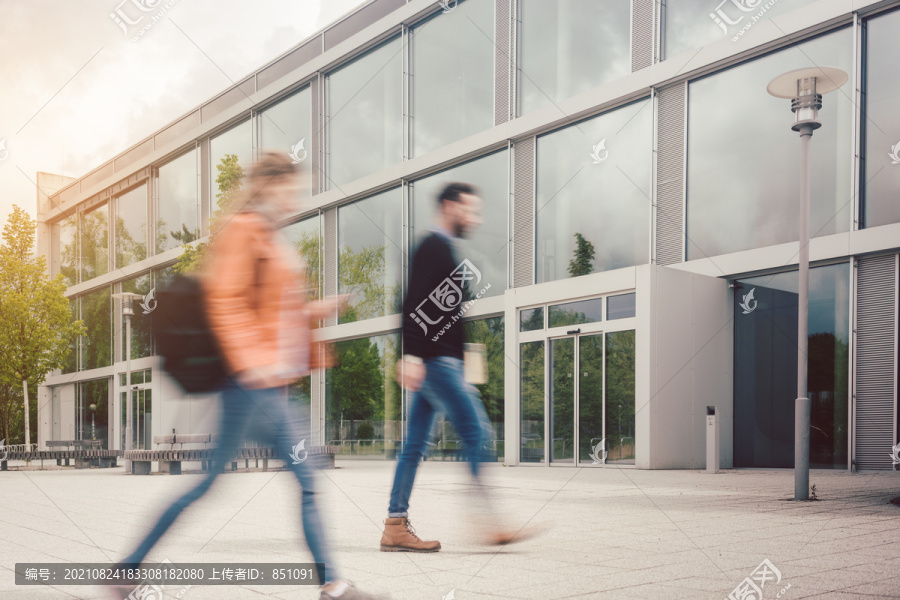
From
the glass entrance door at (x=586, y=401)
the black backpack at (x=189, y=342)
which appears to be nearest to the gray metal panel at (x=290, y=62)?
the glass entrance door at (x=586, y=401)

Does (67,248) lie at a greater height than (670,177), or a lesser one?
greater

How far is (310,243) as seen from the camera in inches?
990

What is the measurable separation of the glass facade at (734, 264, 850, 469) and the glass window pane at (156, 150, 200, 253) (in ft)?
65.5

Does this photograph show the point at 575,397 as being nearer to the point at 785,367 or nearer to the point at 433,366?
the point at 785,367

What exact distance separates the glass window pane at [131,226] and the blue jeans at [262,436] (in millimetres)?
32078

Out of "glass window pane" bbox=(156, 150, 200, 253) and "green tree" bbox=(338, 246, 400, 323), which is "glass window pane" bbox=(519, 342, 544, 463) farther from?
"glass window pane" bbox=(156, 150, 200, 253)

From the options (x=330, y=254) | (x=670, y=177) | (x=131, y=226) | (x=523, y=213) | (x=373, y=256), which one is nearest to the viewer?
(x=670, y=177)

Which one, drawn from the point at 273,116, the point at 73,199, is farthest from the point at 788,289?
the point at 73,199

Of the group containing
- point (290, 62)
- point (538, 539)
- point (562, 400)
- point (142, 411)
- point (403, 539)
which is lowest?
point (142, 411)

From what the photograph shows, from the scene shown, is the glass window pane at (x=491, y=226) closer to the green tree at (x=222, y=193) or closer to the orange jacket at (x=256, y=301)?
the green tree at (x=222, y=193)

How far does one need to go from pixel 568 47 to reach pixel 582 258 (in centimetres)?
478

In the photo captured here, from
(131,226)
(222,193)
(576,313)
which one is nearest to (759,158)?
(576,313)

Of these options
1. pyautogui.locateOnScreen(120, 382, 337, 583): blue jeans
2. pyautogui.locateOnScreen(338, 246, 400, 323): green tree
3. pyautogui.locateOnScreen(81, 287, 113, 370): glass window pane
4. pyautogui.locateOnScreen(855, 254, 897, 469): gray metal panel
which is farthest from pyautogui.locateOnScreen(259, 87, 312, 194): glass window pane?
pyautogui.locateOnScreen(120, 382, 337, 583): blue jeans

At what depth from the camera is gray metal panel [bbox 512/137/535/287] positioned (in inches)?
717
